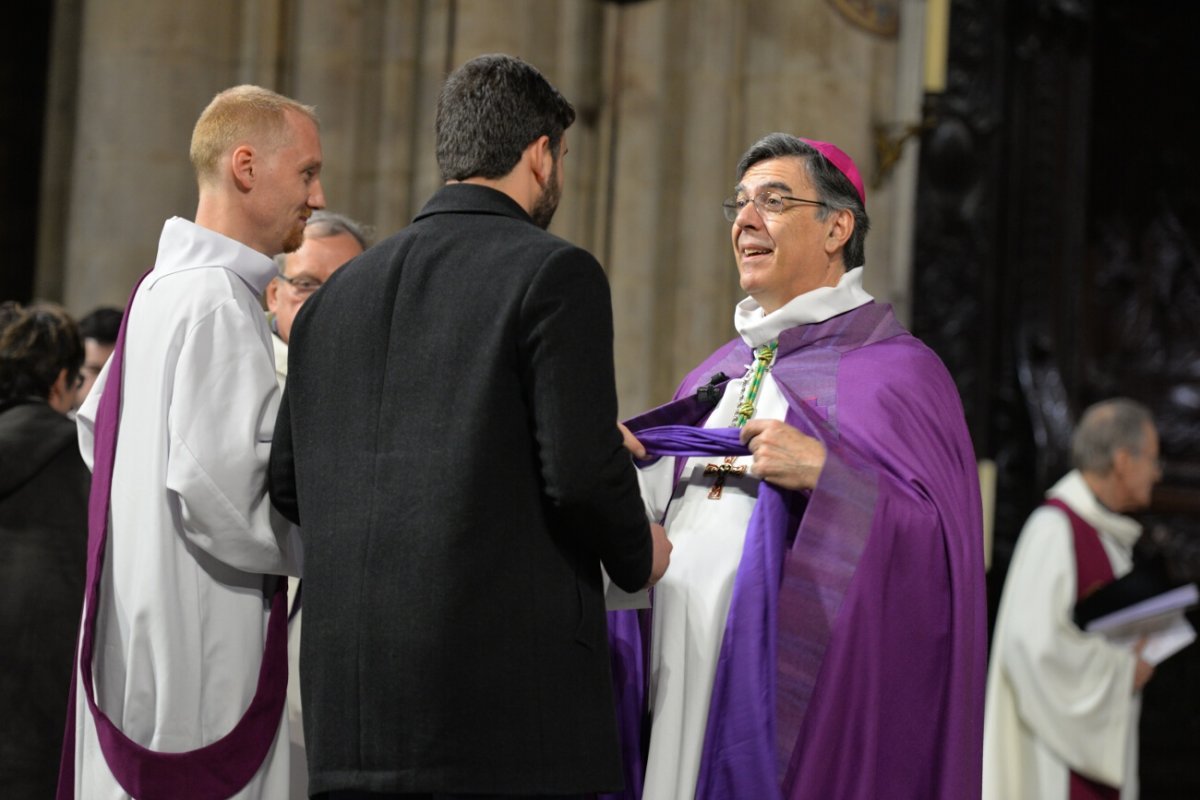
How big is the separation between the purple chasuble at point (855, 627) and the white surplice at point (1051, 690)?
9.66ft

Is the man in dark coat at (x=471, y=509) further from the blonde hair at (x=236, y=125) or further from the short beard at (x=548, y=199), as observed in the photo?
the blonde hair at (x=236, y=125)

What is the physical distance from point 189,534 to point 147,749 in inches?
15.5

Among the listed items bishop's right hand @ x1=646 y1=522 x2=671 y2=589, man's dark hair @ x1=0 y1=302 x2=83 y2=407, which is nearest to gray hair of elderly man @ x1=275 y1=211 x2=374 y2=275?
man's dark hair @ x1=0 y1=302 x2=83 y2=407

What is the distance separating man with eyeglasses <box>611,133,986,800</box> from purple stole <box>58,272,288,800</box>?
72cm

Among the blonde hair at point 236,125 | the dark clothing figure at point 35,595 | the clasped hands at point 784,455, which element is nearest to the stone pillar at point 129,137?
the dark clothing figure at point 35,595

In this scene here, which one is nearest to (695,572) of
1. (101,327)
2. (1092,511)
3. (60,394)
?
(60,394)

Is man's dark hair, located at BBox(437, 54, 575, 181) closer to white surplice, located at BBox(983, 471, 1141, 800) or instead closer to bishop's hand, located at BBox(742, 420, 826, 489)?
bishop's hand, located at BBox(742, 420, 826, 489)

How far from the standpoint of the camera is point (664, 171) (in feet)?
22.7

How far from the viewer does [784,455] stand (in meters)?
3.44

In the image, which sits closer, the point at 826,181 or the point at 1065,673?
the point at 826,181

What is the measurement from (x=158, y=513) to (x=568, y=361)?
100cm

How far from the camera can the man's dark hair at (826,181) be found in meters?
3.84

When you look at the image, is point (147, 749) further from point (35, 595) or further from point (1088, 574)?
point (1088, 574)

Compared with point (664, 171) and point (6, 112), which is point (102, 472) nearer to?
point (664, 171)
